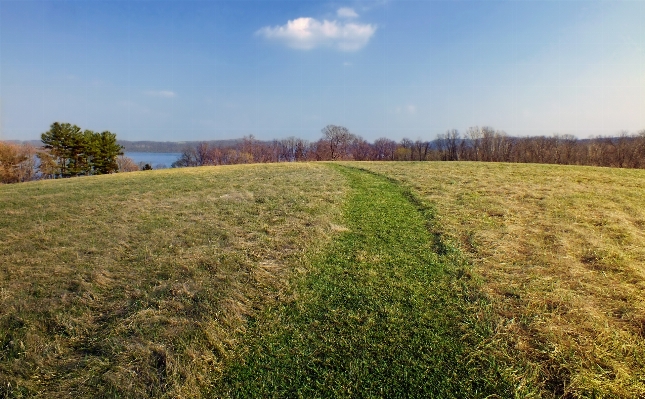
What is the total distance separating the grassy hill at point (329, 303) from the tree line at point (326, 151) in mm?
41187

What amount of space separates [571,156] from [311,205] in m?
61.5

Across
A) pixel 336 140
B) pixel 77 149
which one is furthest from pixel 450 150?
pixel 77 149

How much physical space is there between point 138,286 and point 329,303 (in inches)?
128

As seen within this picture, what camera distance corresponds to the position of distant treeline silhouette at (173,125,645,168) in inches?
1940

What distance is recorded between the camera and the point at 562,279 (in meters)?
5.02

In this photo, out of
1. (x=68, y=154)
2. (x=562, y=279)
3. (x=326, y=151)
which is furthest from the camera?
(x=326, y=151)

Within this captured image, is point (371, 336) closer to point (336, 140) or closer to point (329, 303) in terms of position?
point (329, 303)

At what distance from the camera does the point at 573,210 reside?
8.60m

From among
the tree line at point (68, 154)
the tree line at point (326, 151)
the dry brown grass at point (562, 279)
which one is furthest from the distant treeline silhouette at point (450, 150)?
the dry brown grass at point (562, 279)

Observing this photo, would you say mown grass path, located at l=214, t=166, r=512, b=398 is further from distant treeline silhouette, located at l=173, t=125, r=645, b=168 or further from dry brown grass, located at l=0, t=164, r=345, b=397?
distant treeline silhouette, located at l=173, t=125, r=645, b=168

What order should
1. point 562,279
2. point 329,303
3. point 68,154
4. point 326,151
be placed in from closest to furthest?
point 329,303
point 562,279
point 68,154
point 326,151

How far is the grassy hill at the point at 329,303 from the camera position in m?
3.20

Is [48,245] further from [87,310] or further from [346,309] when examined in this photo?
[346,309]

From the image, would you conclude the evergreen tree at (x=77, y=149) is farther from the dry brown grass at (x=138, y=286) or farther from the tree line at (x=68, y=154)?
the dry brown grass at (x=138, y=286)
